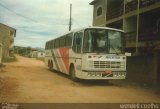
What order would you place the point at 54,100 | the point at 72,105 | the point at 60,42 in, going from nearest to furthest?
1. the point at 72,105
2. the point at 54,100
3. the point at 60,42

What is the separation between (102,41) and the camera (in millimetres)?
17750

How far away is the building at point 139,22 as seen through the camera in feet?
73.9

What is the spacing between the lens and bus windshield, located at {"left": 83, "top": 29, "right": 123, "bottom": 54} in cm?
1745

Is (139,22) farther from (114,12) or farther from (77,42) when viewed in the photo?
(77,42)

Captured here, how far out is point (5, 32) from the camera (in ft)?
244

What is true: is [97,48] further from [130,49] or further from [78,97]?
[130,49]

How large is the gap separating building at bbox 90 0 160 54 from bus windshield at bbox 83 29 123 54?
3.79 m

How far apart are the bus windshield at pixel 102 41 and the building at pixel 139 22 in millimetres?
3793

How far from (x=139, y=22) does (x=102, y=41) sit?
903 centimetres

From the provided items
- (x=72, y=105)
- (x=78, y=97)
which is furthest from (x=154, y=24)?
(x=72, y=105)

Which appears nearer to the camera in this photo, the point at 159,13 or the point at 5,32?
the point at 159,13

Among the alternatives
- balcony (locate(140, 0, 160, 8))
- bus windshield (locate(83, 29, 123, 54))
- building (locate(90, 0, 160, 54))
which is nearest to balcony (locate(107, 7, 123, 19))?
building (locate(90, 0, 160, 54))

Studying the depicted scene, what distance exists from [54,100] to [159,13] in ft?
52.0

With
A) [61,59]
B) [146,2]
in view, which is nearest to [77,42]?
[61,59]
